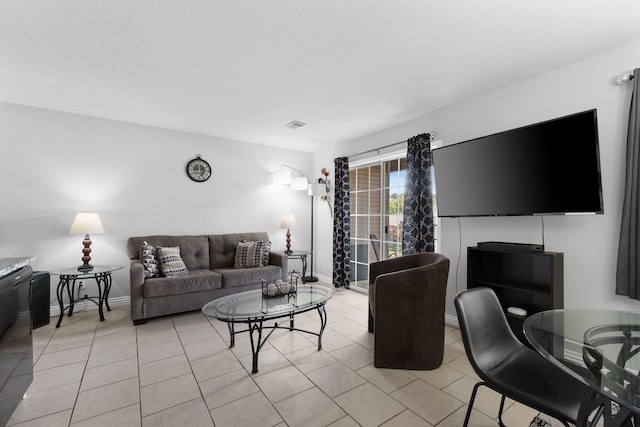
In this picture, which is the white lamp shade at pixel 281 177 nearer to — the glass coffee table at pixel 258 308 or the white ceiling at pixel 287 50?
the white ceiling at pixel 287 50

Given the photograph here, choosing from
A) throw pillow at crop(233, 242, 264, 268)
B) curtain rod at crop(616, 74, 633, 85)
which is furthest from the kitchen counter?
curtain rod at crop(616, 74, 633, 85)


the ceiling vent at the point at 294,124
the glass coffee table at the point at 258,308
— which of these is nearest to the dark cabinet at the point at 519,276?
the glass coffee table at the point at 258,308

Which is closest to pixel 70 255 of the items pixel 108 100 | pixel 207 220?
pixel 207 220

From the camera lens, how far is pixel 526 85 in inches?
103

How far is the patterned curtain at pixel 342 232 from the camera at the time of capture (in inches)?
184

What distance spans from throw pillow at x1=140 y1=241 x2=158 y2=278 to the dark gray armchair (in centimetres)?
262

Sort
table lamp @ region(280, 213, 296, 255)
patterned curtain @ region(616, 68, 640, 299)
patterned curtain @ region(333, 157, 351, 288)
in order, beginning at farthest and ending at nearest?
table lamp @ region(280, 213, 296, 255), patterned curtain @ region(333, 157, 351, 288), patterned curtain @ region(616, 68, 640, 299)

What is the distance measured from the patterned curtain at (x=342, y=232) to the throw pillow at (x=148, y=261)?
2.60m


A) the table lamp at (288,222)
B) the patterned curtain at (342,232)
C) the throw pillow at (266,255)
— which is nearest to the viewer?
the throw pillow at (266,255)

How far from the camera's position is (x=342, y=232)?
4695 mm

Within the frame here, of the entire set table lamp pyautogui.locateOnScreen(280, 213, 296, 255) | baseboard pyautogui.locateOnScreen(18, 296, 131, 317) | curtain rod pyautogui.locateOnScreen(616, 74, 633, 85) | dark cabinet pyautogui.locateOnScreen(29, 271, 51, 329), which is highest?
curtain rod pyautogui.locateOnScreen(616, 74, 633, 85)

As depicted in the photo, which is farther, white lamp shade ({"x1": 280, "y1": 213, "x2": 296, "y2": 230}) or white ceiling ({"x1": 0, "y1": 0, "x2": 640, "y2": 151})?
white lamp shade ({"x1": 280, "y1": 213, "x2": 296, "y2": 230})

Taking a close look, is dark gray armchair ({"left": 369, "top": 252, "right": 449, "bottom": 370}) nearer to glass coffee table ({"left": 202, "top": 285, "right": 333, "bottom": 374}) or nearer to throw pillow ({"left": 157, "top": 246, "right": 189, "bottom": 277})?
glass coffee table ({"left": 202, "top": 285, "right": 333, "bottom": 374})

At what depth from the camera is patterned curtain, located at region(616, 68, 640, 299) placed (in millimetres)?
1984
